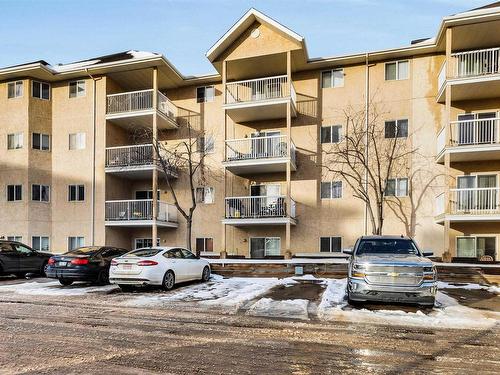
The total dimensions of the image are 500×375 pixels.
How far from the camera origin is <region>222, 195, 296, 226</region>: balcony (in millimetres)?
18078

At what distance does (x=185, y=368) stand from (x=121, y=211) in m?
17.0

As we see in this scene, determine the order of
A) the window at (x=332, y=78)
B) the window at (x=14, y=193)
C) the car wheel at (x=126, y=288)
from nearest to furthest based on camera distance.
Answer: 1. the car wheel at (x=126, y=288)
2. the window at (x=332, y=78)
3. the window at (x=14, y=193)

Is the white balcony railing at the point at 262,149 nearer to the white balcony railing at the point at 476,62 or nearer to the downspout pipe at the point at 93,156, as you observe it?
the downspout pipe at the point at 93,156

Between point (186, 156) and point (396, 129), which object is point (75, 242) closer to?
point (186, 156)

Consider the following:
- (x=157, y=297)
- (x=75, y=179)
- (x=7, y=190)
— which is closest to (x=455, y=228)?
(x=157, y=297)

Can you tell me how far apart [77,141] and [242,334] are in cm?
1927

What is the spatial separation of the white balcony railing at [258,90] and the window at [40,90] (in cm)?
1131

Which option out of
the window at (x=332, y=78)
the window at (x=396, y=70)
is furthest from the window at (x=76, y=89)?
the window at (x=396, y=70)

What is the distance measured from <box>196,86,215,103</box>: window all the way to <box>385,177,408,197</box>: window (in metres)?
10.9

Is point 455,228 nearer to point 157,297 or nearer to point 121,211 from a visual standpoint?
point 157,297

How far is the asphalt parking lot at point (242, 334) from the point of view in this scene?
16.7 feet

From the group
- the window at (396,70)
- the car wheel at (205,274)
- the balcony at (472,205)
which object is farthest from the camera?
the window at (396,70)

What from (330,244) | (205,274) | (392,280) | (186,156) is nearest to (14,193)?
(186,156)

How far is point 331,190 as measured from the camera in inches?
768
